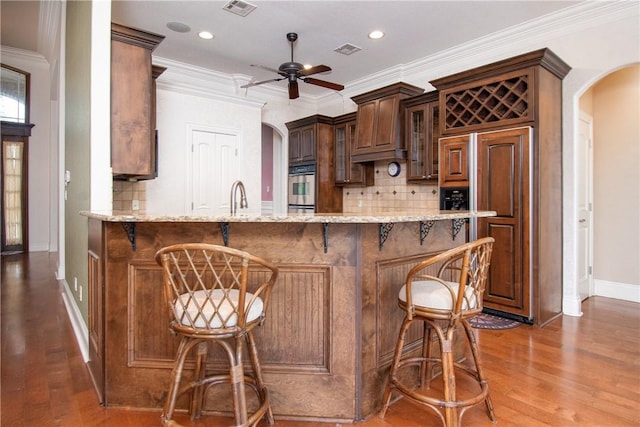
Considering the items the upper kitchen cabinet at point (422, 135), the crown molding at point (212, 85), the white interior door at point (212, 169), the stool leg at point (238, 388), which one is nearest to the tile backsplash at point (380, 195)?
the upper kitchen cabinet at point (422, 135)

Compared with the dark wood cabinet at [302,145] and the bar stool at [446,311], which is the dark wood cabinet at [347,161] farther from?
the bar stool at [446,311]

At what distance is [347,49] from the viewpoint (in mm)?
4875

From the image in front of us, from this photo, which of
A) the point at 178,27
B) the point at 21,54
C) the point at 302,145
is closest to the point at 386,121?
the point at 302,145

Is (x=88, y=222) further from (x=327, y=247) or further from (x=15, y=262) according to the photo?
(x=15, y=262)

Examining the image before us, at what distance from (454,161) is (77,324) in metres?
3.93

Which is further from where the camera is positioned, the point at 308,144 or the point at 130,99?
the point at 308,144

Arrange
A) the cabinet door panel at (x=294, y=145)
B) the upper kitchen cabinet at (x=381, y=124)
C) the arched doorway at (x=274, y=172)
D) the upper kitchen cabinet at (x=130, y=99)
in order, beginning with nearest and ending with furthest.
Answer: the upper kitchen cabinet at (x=130, y=99), the upper kitchen cabinet at (x=381, y=124), the cabinet door panel at (x=294, y=145), the arched doorway at (x=274, y=172)

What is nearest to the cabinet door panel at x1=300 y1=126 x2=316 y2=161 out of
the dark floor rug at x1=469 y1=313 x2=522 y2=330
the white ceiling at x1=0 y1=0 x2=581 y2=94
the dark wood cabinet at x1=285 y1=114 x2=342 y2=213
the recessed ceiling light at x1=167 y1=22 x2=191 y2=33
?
the dark wood cabinet at x1=285 y1=114 x2=342 y2=213

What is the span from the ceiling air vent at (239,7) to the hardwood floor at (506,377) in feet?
11.1

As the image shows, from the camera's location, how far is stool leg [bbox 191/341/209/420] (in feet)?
6.14

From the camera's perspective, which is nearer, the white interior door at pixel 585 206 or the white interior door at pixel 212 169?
the white interior door at pixel 585 206

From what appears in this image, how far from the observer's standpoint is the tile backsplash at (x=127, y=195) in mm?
4703

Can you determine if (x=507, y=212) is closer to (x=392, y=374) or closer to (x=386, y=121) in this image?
(x=386, y=121)

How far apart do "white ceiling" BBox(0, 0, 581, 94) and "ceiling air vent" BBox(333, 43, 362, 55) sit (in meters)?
0.07
